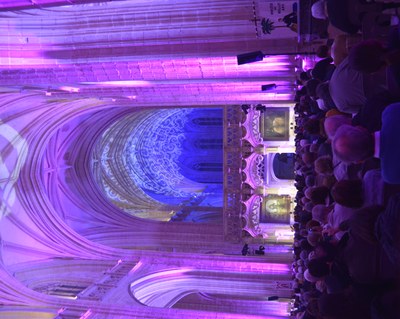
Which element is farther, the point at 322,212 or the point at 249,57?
the point at 249,57

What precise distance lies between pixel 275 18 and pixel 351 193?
156 inches

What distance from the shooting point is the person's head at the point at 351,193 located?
3355 millimetres

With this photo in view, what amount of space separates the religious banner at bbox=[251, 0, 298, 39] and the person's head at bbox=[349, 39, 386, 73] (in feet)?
11.0

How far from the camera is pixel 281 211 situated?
13.9 m

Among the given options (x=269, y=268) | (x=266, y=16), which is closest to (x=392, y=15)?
(x=266, y=16)

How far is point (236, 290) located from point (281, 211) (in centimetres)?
354

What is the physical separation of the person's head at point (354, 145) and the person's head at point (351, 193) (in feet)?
1.88

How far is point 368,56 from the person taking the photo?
2.96 m

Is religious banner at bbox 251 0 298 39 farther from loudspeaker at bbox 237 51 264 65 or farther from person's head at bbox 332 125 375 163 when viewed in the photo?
person's head at bbox 332 125 375 163

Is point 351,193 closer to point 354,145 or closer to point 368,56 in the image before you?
point 354,145

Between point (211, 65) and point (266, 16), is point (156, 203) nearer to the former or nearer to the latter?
point (211, 65)

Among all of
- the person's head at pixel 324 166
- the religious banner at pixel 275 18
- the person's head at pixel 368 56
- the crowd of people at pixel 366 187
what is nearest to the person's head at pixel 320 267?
the crowd of people at pixel 366 187

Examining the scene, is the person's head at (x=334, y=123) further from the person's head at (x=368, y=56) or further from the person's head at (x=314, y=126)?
the person's head at (x=314, y=126)

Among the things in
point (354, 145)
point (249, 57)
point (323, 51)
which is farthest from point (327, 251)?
point (249, 57)
